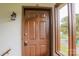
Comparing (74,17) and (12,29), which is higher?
(74,17)

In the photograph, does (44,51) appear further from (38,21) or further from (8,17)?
(8,17)

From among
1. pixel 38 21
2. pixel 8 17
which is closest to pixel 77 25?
pixel 38 21

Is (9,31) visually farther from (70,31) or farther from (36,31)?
(70,31)

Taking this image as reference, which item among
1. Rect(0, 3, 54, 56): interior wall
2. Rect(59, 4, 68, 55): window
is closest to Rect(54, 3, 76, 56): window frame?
Rect(59, 4, 68, 55): window

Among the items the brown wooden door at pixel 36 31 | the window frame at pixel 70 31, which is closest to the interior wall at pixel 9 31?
the brown wooden door at pixel 36 31

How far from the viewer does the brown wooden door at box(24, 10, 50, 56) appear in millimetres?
1780

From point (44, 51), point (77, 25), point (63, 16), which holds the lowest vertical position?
point (44, 51)

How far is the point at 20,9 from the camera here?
Answer: 5.76 feet

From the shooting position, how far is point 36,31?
5.93ft

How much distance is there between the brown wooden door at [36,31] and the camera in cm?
178

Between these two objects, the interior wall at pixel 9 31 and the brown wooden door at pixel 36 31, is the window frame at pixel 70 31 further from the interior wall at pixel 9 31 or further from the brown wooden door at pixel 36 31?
the interior wall at pixel 9 31

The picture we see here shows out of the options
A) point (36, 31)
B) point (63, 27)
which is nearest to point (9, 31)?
point (36, 31)

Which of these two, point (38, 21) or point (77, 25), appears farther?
point (38, 21)

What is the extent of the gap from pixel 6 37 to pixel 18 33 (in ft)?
0.51
